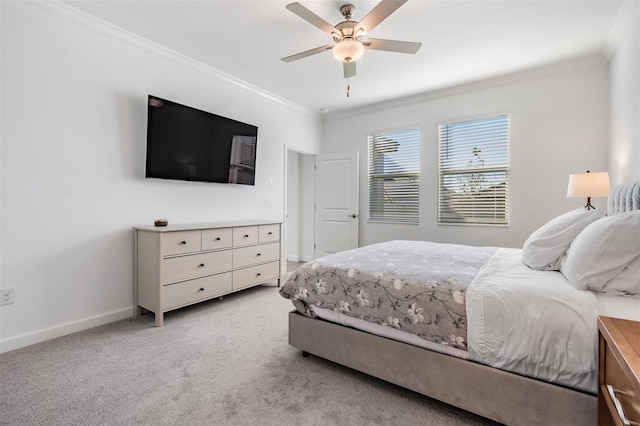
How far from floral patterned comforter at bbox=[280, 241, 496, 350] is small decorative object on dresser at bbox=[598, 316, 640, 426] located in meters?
0.49

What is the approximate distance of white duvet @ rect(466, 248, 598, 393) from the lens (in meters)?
1.19

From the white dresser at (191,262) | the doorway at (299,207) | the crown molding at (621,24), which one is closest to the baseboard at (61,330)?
the white dresser at (191,262)

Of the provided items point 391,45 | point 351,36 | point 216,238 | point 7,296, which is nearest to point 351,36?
point 351,36

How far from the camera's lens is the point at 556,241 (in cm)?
170

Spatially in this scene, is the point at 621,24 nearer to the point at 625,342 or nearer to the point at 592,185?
the point at 592,185

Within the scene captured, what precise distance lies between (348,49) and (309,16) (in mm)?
358

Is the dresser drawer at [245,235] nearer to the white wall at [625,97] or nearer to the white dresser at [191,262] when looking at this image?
the white dresser at [191,262]

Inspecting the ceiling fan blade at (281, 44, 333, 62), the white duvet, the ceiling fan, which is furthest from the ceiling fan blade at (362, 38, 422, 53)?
the white duvet

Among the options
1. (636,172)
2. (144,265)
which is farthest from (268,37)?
(636,172)

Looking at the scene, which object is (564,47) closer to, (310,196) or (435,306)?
(435,306)

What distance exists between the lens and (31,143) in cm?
227

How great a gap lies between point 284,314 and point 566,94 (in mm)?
3997

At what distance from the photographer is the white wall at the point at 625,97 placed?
2371 millimetres

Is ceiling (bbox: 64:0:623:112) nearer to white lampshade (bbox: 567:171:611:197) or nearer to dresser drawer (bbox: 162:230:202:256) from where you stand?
white lampshade (bbox: 567:171:611:197)
